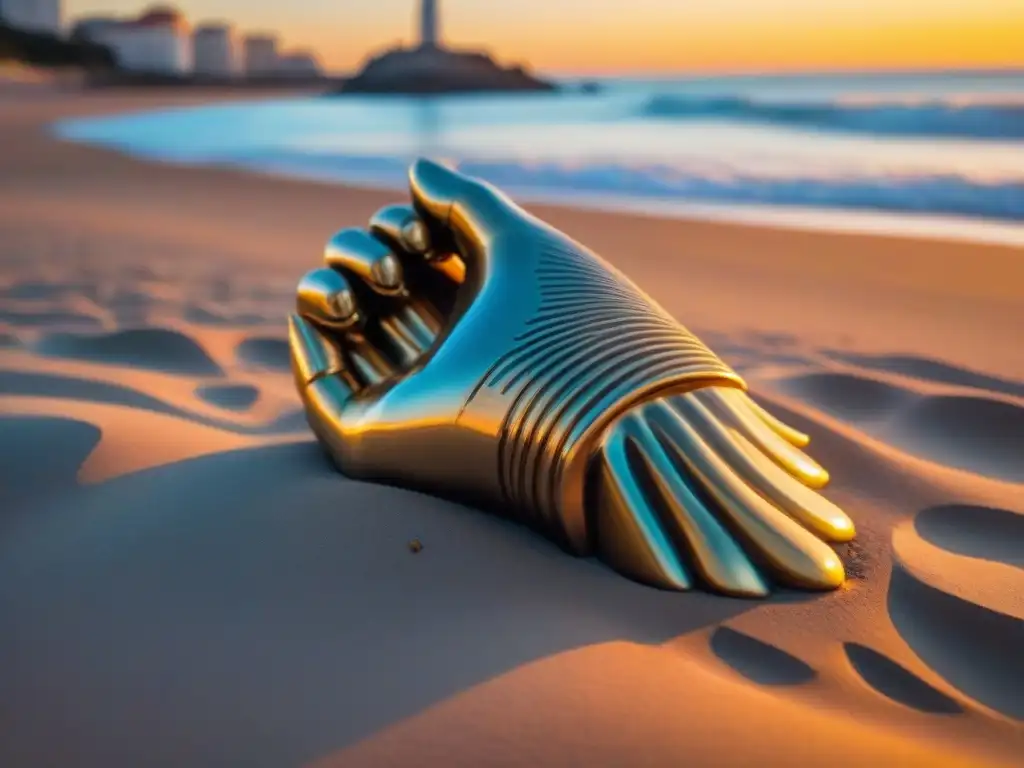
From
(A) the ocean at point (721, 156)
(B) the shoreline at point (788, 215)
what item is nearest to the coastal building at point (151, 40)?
(A) the ocean at point (721, 156)

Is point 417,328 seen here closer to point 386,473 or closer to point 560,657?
point 386,473

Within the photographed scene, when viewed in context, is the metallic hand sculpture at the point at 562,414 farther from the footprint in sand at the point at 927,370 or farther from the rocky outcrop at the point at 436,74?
the rocky outcrop at the point at 436,74

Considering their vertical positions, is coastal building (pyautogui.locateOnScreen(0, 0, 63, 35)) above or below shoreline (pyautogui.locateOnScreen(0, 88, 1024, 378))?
above

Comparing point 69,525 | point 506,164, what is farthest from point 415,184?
point 506,164

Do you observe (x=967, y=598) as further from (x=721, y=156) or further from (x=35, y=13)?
(x=35, y=13)

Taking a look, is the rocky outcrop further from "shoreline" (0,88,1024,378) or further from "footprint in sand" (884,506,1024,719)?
"footprint in sand" (884,506,1024,719)

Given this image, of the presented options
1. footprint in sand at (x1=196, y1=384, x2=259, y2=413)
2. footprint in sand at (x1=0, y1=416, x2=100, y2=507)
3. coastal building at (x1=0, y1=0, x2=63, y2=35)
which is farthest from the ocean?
coastal building at (x1=0, y1=0, x2=63, y2=35)
